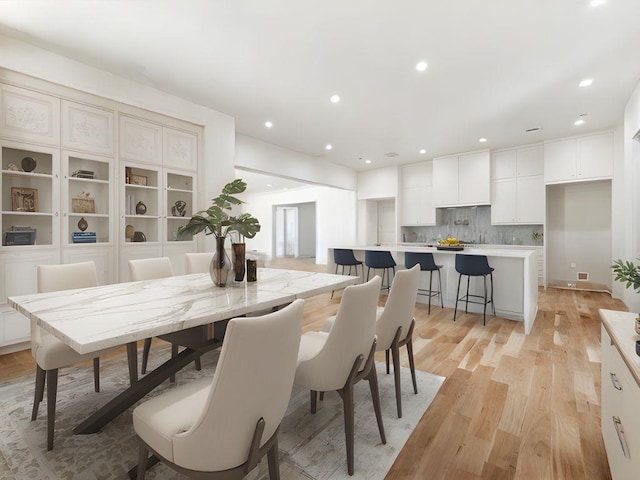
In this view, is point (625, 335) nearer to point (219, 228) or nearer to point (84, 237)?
point (219, 228)

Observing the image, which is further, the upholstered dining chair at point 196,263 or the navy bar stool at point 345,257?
the navy bar stool at point 345,257

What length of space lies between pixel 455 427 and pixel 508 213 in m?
5.59

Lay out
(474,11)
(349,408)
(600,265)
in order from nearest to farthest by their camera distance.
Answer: (349,408)
(474,11)
(600,265)

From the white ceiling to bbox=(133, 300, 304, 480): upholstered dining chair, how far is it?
8.32 ft

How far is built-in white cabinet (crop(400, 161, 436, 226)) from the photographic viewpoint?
7387mm

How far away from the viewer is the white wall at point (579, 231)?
5832 millimetres

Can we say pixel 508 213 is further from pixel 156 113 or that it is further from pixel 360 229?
pixel 156 113

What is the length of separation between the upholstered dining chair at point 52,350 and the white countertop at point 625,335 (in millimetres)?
2416

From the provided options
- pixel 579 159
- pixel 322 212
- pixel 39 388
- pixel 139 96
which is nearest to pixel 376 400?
pixel 39 388

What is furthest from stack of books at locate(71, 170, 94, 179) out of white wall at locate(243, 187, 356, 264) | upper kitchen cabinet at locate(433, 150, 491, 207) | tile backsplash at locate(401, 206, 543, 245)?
tile backsplash at locate(401, 206, 543, 245)

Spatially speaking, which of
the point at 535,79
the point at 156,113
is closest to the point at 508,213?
the point at 535,79

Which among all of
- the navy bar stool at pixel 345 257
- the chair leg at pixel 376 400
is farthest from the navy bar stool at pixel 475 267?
the chair leg at pixel 376 400

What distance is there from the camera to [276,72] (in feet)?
11.2

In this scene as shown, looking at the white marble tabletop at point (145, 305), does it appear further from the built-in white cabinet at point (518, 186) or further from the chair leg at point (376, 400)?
the built-in white cabinet at point (518, 186)
